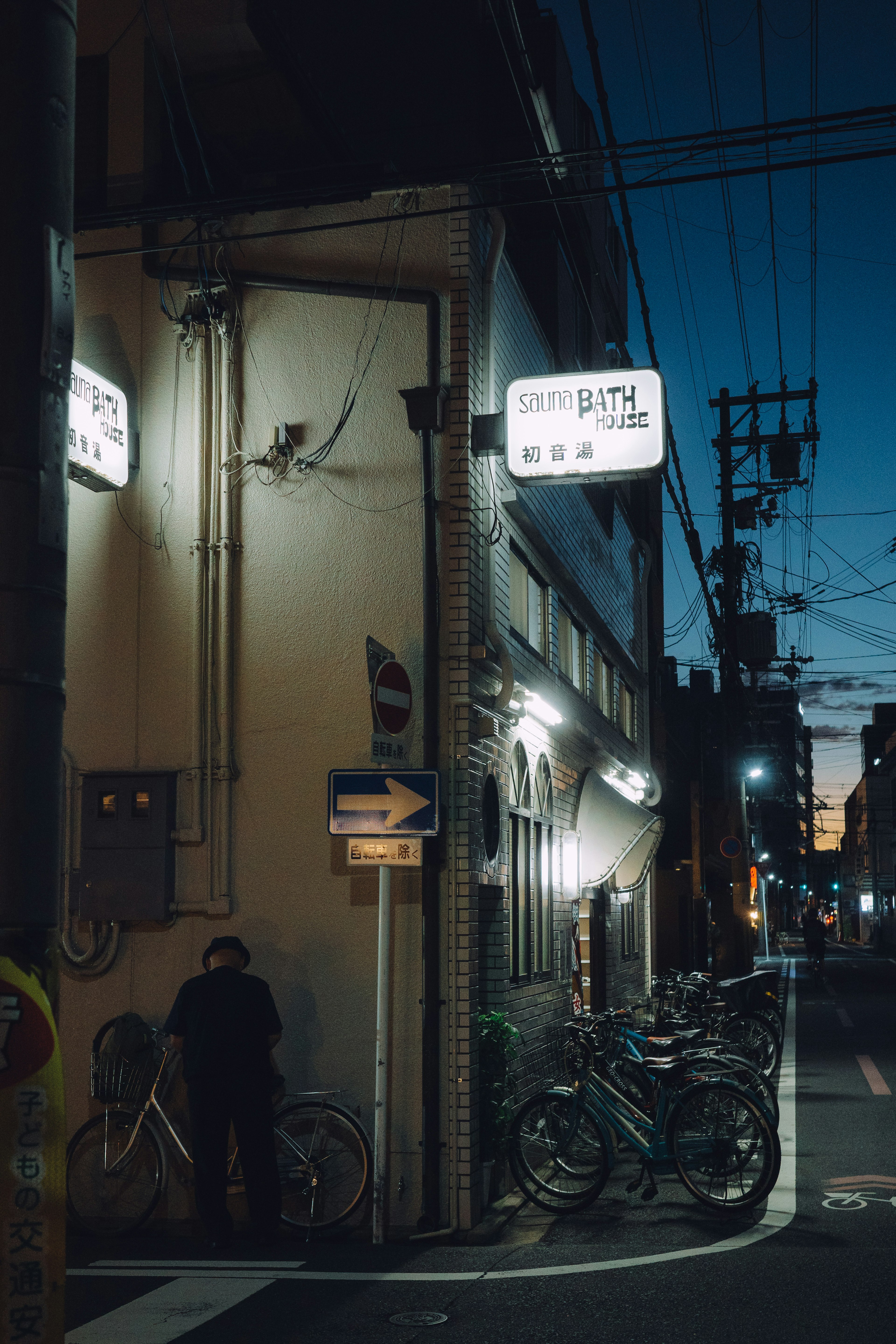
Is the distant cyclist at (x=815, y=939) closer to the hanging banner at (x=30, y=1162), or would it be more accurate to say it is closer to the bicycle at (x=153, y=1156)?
the bicycle at (x=153, y=1156)

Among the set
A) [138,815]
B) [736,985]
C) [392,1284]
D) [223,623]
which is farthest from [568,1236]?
[736,985]

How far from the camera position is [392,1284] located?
7414mm

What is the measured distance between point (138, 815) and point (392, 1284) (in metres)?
3.99

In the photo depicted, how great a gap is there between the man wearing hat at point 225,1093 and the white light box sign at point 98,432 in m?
3.91

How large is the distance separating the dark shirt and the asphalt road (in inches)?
45.3

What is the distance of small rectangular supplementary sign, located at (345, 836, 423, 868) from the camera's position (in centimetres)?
898

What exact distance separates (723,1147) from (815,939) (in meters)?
30.7

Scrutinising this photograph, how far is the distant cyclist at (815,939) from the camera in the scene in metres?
37.8

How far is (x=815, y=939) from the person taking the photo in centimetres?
3797

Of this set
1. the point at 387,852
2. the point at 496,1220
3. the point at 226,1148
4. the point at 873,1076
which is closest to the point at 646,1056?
the point at 496,1220

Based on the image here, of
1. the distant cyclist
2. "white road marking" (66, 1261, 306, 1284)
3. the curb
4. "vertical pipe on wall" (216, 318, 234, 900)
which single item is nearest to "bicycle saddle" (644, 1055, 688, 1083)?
the curb

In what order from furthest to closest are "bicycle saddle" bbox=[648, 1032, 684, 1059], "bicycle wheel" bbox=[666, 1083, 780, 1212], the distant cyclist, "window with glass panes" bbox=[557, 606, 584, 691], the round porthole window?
the distant cyclist < "window with glass panes" bbox=[557, 606, 584, 691] < "bicycle saddle" bbox=[648, 1032, 684, 1059] < the round porthole window < "bicycle wheel" bbox=[666, 1083, 780, 1212]

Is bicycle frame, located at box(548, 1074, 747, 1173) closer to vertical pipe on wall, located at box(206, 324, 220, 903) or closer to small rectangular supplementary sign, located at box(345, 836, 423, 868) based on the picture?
small rectangular supplementary sign, located at box(345, 836, 423, 868)

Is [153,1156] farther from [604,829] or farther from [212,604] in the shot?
[604,829]
